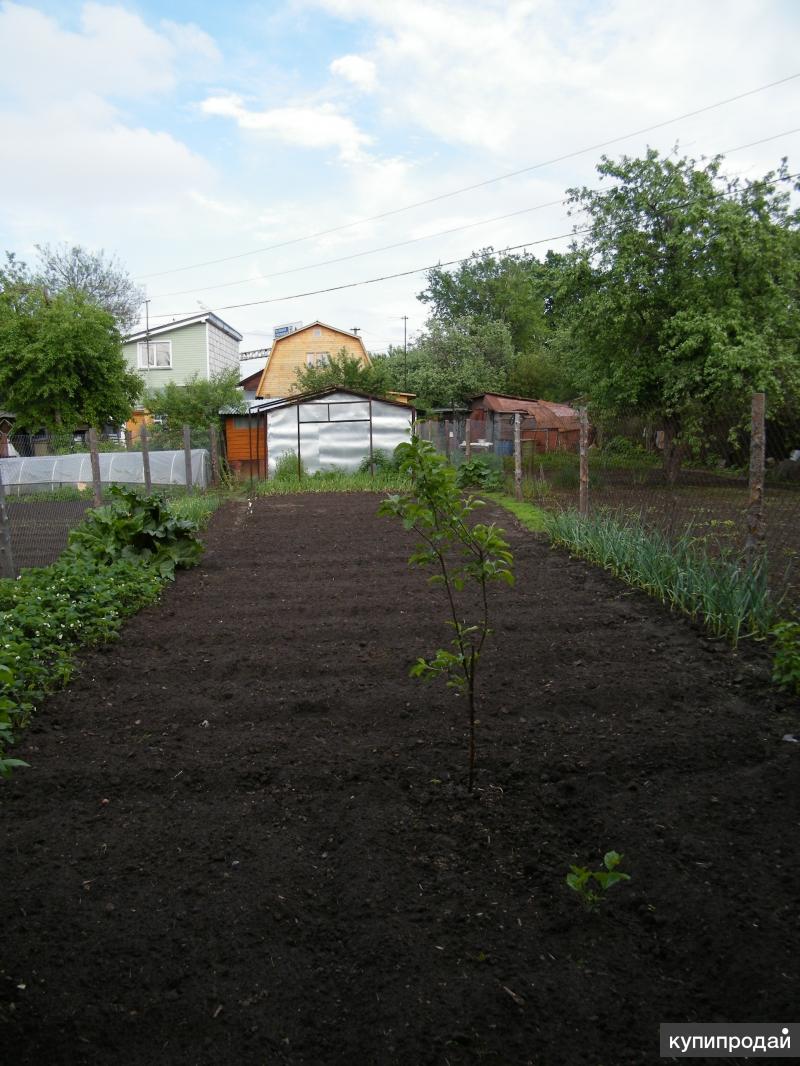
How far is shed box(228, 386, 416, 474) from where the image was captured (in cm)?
2270

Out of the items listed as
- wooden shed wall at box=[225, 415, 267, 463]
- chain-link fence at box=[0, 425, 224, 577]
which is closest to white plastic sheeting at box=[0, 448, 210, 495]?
chain-link fence at box=[0, 425, 224, 577]

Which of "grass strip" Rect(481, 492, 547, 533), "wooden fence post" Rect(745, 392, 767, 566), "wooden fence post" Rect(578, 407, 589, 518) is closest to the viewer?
"wooden fence post" Rect(745, 392, 767, 566)

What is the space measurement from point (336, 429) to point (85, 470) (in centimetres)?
759

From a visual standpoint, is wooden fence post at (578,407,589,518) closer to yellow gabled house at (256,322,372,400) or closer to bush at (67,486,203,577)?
bush at (67,486,203,577)

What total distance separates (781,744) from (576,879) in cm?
170

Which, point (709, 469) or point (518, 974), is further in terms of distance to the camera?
point (709, 469)

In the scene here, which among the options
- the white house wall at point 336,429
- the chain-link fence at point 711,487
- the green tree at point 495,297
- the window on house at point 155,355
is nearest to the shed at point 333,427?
the white house wall at point 336,429

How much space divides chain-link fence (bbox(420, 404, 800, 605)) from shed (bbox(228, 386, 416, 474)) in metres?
8.69

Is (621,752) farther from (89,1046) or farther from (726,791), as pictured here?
(89,1046)

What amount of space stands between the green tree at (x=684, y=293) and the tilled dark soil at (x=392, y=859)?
10.8 m

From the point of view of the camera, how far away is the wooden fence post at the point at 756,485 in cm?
570

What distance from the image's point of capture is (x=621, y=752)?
3.54m

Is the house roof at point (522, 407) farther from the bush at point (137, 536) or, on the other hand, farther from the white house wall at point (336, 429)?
the bush at point (137, 536)

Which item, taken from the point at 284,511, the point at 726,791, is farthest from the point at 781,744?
the point at 284,511
